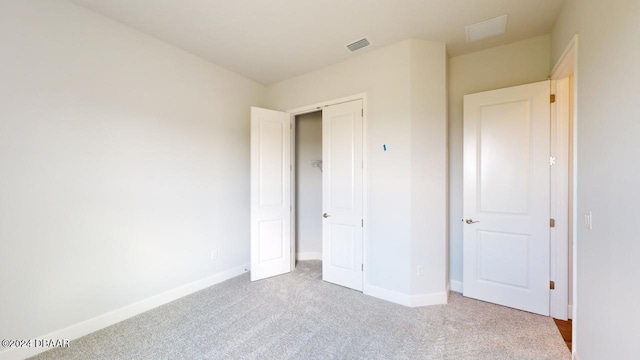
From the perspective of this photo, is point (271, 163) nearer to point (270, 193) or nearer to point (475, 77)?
point (270, 193)

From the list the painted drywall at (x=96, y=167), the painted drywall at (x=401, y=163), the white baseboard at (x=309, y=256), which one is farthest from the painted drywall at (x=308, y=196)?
the painted drywall at (x=401, y=163)

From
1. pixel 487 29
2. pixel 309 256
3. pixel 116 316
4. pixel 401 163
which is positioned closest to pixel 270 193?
pixel 309 256

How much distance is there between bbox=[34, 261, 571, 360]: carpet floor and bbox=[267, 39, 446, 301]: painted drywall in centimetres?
38

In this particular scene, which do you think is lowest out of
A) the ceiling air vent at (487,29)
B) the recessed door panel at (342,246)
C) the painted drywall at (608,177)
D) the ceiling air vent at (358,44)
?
the recessed door panel at (342,246)

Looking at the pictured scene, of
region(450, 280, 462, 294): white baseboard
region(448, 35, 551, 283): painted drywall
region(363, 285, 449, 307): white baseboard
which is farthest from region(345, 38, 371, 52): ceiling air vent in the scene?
region(450, 280, 462, 294): white baseboard

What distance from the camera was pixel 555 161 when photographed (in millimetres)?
2383

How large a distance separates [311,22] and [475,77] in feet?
6.60

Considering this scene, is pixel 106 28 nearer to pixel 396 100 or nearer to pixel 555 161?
pixel 396 100

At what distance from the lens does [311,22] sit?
235 cm

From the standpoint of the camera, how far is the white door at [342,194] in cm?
302

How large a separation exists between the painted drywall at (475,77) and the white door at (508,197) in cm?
17

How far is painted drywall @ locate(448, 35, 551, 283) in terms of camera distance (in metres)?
2.58

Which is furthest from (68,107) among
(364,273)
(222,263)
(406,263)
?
(406,263)

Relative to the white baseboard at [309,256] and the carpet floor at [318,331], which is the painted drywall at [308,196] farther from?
the carpet floor at [318,331]
